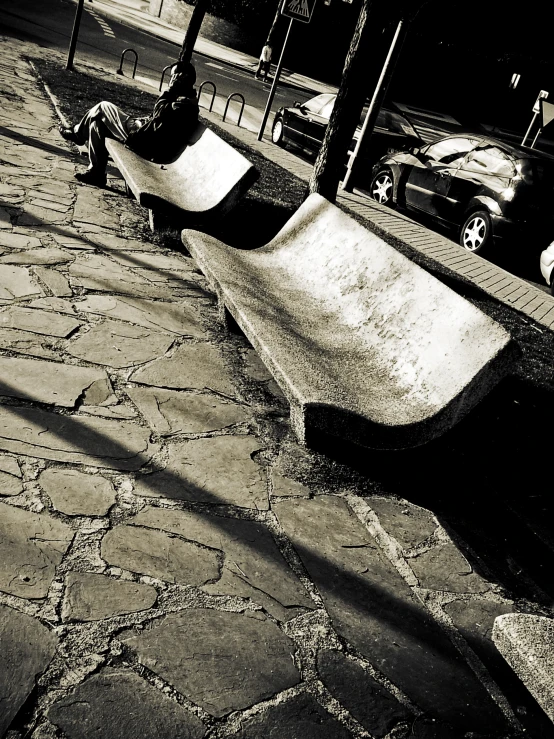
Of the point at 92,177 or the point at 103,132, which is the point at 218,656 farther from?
the point at 103,132

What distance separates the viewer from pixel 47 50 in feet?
53.6

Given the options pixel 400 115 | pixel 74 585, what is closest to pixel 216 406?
pixel 74 585

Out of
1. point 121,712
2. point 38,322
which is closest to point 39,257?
point 38,322

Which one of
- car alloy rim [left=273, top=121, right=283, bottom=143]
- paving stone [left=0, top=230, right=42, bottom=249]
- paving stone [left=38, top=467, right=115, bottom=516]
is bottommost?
paving stone [left=38, top=467, right=115, bottom=516]

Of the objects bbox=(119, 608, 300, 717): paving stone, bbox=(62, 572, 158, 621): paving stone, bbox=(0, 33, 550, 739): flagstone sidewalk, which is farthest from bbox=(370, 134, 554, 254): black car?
bbox=(62, 572, 158, 621): paving stone

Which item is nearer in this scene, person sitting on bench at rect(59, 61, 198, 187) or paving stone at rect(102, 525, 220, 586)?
paving stone at rect(102, 525, 220, 586)

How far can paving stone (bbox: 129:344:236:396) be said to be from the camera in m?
3.90

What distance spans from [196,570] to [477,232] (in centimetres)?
874

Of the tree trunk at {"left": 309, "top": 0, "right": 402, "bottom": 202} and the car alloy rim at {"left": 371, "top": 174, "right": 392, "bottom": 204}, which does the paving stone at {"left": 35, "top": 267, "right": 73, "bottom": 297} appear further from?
the car alloy rim at {"left": 371, "top": 174, "right": 392, "bottom": 204}

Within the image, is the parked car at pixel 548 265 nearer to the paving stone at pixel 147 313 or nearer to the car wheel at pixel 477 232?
the car wheel at pixel 477 232

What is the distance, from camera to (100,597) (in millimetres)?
2375

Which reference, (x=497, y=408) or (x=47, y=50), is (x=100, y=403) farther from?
(x=47, y=50)

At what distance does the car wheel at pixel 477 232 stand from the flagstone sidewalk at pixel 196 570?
6.72 meters

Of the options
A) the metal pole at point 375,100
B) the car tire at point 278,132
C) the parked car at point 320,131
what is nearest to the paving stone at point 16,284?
the metal pole at point 375,100
